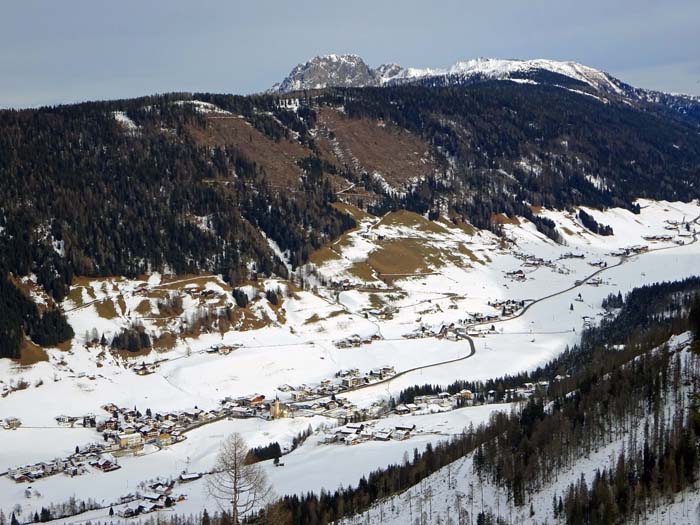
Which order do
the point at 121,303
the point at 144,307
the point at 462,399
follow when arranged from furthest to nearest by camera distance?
1. the point at 144,307
2. the point at 121,303
3. the point at 462,399

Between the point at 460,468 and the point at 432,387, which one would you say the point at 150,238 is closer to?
the point at 432,387

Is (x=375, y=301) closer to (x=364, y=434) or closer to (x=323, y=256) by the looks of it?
(x=323, y=256)

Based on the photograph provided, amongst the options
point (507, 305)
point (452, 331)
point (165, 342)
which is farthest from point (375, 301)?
point (165, 342)

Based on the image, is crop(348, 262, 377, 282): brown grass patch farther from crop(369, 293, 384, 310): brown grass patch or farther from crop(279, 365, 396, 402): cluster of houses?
crop(279, 365, 396, 402): cluster of houses

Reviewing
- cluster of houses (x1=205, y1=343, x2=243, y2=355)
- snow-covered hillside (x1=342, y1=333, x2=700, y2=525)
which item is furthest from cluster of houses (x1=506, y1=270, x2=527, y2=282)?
snow-covered hillside (x1=342, y1=333, x2=700, y2=525)

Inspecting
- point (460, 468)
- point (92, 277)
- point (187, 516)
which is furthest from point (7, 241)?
point (460, 468)

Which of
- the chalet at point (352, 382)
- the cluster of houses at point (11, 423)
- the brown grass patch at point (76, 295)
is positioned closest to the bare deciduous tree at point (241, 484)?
the cluster of houses at point (11, 423)
